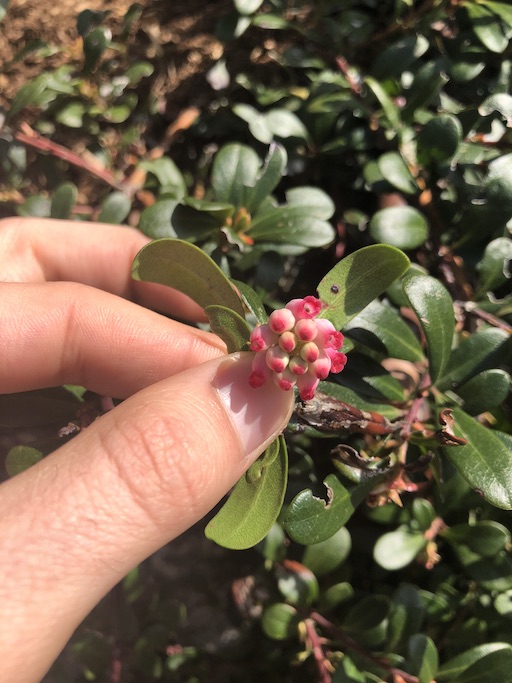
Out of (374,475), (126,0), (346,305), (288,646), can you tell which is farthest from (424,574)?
(126,0)

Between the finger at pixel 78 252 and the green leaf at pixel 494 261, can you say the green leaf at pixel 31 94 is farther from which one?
the green leaf at pixel 494 261

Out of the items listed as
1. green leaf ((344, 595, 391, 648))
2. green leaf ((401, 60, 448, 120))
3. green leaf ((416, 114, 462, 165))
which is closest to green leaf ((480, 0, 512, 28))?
green leaf ((401, 60, 448, 120))

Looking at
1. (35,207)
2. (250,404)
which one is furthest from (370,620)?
(35,207)

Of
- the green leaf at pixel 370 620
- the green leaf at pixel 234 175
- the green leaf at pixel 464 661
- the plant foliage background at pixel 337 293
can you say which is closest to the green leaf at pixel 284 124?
the plant foliage background at pixel 337 293

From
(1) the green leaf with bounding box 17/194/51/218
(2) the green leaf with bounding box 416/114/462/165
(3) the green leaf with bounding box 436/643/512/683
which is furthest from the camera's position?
(1) the green leaf with bounding box 17/194/51/218

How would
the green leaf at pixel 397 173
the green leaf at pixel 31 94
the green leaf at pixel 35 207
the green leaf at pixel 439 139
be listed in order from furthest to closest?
the green leaf at pixel 35 207 → the green leaf at pixel 31 94 → the green leaf at pixel 397 173 → the green leaf at pixel 439 139

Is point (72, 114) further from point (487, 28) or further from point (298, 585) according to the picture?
point (298, 585)

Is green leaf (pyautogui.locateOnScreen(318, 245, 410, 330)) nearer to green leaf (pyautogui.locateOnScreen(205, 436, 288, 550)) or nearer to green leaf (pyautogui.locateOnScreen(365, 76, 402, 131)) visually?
green leaf (pyautogui.locateOnScreen(205, 436, 288, 550))
